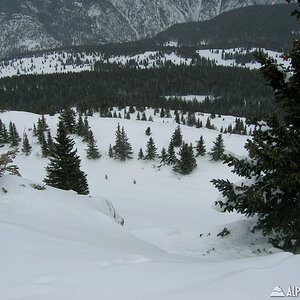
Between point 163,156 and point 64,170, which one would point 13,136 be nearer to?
point 163,156

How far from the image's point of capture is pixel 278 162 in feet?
23.4

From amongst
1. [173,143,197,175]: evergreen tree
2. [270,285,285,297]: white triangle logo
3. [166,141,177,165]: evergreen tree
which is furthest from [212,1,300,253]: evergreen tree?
[166,141,177,165]: evergreen tree

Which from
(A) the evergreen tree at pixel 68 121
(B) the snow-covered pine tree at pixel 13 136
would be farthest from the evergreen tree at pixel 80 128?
(B) the snow-covered pine tree at pixel 13 136

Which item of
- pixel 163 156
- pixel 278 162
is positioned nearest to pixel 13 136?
pixel 163 156

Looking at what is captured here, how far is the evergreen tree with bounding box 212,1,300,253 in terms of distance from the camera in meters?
7.43

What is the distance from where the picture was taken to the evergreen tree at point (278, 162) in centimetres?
743

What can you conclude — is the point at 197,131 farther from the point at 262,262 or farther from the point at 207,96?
the point at 207,96

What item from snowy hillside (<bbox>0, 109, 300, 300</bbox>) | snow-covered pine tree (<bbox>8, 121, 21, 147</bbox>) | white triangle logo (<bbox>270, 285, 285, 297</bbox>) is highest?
white triangle logo (<bbox>270, 285, 285, 297</bbox>)

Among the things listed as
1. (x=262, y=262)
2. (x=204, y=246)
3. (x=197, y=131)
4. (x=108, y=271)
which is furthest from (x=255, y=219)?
(x=197, y=131)

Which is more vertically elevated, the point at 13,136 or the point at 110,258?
the point at 110,258

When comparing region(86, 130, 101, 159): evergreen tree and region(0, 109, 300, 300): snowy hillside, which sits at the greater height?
region(0, 109, 300, 300): snowy hillside

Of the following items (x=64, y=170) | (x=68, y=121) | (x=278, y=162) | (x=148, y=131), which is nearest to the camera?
(x=278, y=162)

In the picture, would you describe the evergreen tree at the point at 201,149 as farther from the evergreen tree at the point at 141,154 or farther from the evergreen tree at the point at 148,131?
the evergreen tree at the point at 148,131

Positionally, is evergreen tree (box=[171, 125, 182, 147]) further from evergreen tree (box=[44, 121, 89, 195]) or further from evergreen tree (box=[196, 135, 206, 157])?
evergreen tree (box=[44, 121, 89, 195])
